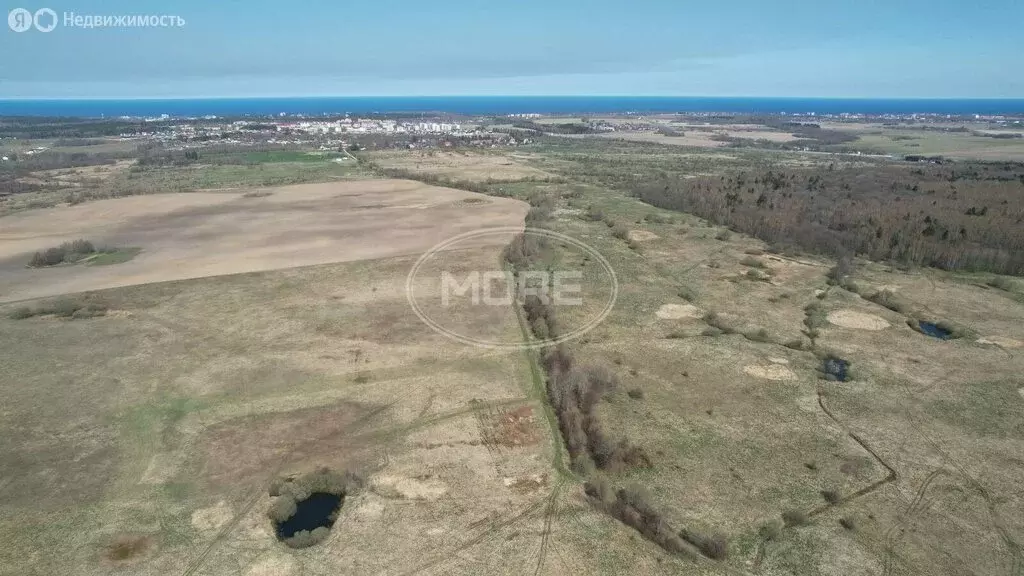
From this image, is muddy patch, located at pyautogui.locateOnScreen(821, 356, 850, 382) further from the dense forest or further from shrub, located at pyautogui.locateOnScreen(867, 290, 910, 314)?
the dense forest

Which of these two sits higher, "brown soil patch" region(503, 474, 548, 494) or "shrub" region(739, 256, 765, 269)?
"shrub" region(739, 256, 765, 269)

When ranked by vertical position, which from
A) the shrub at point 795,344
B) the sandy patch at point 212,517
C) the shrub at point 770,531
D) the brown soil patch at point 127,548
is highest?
the shrub at point 795,344

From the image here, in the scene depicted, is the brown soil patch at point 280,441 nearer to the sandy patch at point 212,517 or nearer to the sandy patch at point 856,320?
the sandy patch at point 212,517

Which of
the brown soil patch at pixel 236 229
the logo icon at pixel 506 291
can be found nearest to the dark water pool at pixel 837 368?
the logo icon at pixel 506 291

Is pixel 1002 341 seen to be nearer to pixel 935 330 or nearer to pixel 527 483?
pixel 935 330

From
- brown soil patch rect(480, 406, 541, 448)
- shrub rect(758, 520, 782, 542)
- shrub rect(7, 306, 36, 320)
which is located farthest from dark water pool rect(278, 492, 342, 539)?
shrub rect(7, 306, 36, 320)

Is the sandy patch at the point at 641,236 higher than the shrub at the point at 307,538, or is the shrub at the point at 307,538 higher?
the sandy patch at the point at 641,236
